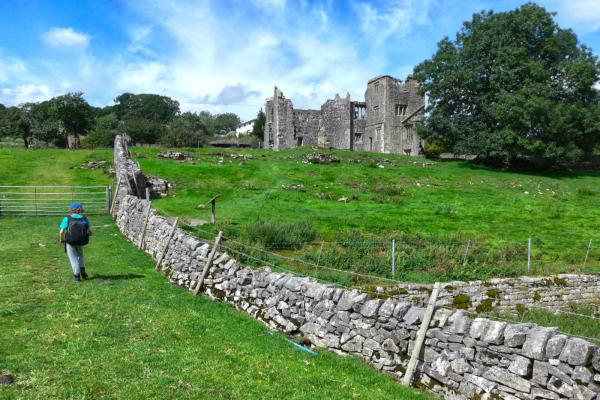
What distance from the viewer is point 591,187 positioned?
42.1 metres

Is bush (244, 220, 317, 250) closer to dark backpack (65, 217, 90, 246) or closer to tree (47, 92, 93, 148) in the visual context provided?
dark backpack (65, 217, 90, 246)

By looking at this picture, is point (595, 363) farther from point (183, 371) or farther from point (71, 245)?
point (71, 245)

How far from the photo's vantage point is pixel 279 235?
19.5 metres

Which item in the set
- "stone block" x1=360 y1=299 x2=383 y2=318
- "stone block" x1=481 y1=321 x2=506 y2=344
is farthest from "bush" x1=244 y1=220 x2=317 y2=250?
"stone block" x1=481 y1=321 x2=506 y2=344

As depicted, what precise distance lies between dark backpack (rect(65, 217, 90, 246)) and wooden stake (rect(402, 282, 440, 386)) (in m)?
8.67

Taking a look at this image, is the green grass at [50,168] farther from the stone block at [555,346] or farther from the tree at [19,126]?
the stone block at [555,346]

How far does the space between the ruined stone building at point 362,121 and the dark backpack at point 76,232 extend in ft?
172

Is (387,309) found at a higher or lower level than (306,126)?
lower

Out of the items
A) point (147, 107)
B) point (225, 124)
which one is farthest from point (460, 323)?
point (225, 124)

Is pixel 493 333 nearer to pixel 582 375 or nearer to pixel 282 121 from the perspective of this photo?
pixel 582 375

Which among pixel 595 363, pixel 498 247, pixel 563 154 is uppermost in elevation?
pixel 563 154

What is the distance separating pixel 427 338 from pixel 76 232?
356 inches

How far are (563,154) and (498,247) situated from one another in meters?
31.1

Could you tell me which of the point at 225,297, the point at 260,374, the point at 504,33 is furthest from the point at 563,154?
the point at 260,374
